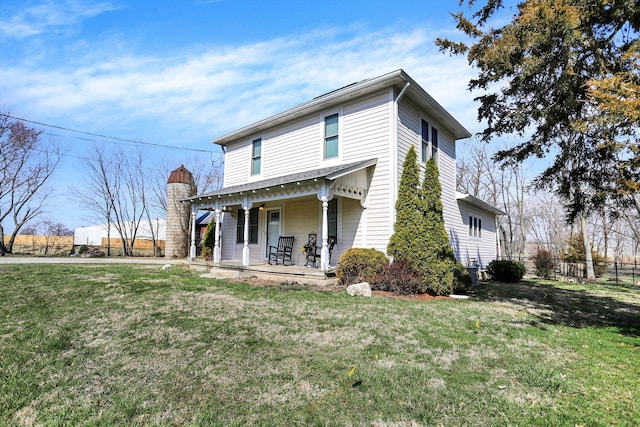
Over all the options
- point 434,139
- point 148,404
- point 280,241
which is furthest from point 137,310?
point 434,139

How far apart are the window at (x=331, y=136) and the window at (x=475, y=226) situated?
293 inches

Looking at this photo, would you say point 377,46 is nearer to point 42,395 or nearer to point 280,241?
point 280,241

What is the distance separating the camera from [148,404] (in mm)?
2725

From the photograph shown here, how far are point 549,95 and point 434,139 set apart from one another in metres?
4.55

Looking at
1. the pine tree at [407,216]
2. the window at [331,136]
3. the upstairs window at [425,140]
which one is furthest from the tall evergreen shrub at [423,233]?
the window at [331,136]

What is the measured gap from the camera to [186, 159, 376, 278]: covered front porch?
857 centimetres

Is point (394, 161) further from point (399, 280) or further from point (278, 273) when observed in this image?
point (278, 273)

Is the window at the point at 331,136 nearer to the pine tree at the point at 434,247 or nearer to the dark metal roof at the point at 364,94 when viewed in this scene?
the dark metal roof at the point at 364,94

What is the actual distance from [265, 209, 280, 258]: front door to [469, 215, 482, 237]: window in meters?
8.20

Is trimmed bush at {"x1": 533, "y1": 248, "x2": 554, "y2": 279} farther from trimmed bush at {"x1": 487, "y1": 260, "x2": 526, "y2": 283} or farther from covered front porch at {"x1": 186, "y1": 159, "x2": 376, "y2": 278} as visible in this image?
covered front porch at {"x1": 186, "y1": 159, "x2": 376, "y2": 278}

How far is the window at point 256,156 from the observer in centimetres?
1288

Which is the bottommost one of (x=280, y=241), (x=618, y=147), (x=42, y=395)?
(x=42, y=395)

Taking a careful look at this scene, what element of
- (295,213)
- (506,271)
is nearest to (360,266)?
(295,213)

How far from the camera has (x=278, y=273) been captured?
30.0ft
